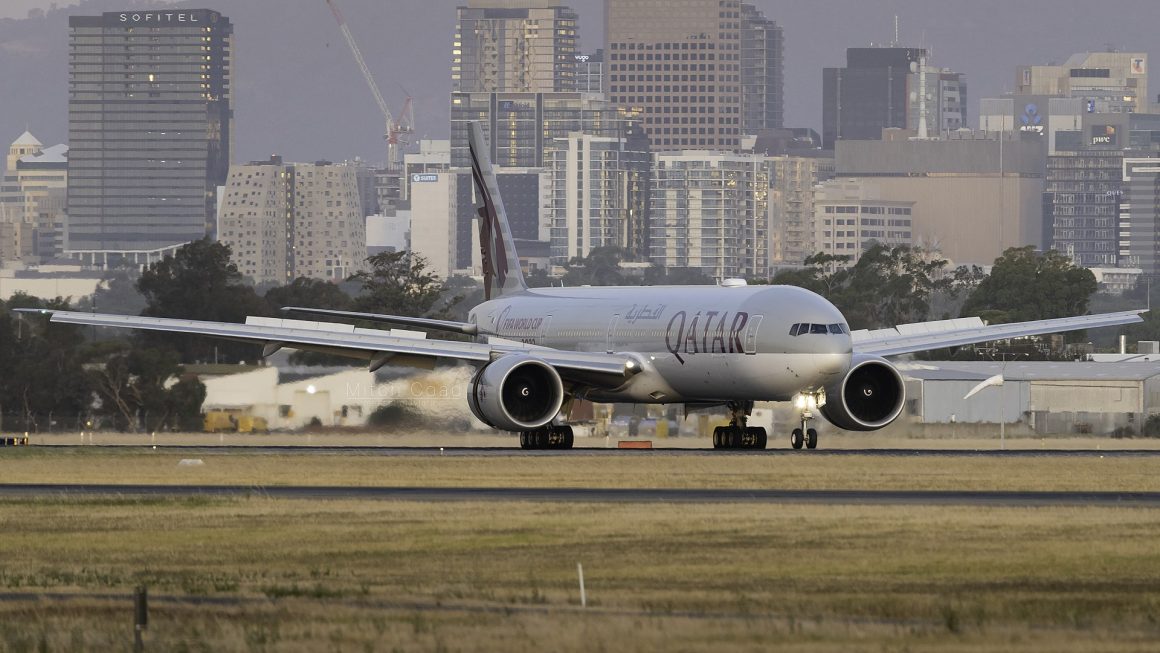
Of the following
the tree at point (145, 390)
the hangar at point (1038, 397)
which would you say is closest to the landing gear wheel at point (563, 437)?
the tree at point (145, 390)

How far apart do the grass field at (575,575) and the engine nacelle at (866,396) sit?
16.3 metres

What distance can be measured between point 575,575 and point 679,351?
36588mm

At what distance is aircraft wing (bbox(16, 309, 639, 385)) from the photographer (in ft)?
231

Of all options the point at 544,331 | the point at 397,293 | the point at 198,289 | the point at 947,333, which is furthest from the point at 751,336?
the point at 397,293

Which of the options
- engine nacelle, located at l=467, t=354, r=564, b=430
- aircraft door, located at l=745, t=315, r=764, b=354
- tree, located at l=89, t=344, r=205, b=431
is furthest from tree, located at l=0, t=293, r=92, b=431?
aircraft door, located at l=745, t=315, r=764, b=354

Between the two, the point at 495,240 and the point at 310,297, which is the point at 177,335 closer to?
the point at 495,240

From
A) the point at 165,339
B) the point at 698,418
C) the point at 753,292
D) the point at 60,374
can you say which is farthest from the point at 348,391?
the point at 165,339

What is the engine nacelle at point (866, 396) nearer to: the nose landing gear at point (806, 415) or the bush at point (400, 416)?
the nose landing gear at point (806, 415)

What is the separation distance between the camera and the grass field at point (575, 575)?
92.1 ft

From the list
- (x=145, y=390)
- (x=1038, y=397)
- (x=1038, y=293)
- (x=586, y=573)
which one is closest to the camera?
(x=586, y=573)

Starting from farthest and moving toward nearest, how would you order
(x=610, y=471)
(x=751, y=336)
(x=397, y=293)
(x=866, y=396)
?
(x=397, y=293) → (x=866, y=396) → (x=751, y=336) → (x=610, y=471)

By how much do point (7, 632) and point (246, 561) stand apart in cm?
774

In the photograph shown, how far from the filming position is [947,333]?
7512 cm

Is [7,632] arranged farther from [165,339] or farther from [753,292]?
[165,339]
